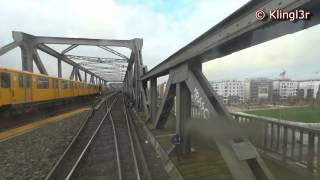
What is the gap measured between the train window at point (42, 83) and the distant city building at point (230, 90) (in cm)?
1532

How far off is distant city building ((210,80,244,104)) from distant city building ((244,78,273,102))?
172 mm

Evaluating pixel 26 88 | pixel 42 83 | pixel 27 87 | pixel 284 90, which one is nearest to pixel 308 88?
pixel 284 90

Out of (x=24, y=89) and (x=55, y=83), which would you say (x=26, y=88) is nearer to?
(x=24, y=89)

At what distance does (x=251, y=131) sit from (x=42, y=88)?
56.8ft

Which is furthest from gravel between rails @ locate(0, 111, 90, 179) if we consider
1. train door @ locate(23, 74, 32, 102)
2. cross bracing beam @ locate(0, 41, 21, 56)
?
cross bracing beam @ locate(0, 41, 21, 56)

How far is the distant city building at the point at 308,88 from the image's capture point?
5.09m

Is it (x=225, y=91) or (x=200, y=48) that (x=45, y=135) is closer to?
(x=225, y=91)

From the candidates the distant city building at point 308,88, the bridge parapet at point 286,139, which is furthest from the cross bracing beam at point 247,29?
the distant city building at point 308,88

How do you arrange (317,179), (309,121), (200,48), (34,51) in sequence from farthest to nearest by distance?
(34,51)
(309,121)
(200,48)
(317,179)

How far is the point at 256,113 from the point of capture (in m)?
6.42

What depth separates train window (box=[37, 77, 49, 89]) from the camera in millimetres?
18603

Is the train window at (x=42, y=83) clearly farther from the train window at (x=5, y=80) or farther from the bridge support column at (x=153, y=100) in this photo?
the bridge support column at (x=153, y=100)

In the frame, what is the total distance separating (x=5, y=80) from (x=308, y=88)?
1402 centimetres

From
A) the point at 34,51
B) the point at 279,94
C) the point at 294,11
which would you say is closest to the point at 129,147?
the point at 279,94
